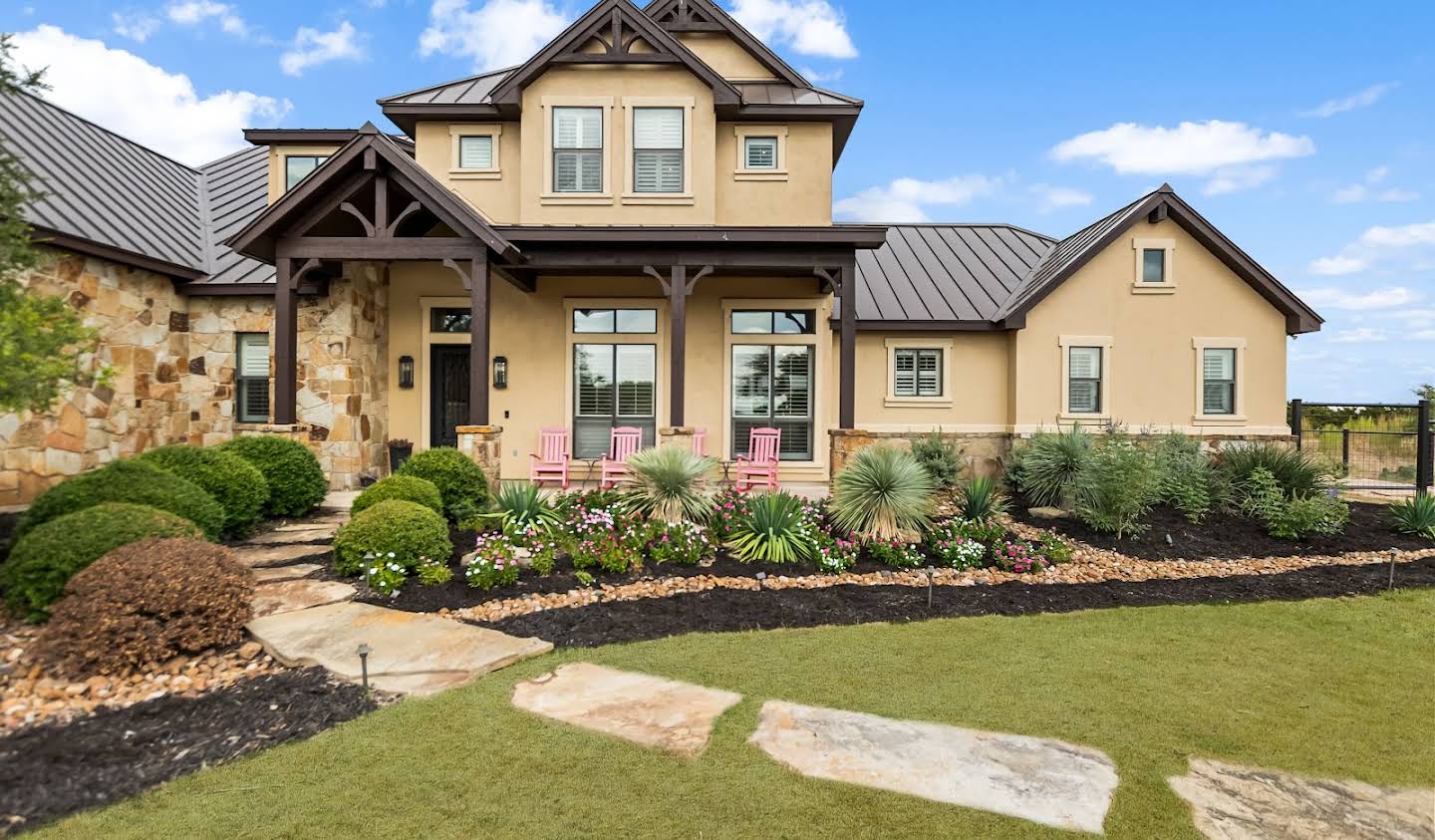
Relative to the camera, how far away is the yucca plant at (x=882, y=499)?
293 inches

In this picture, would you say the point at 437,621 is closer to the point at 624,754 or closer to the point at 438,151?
the point at 624,754

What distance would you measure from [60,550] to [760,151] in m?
10.3

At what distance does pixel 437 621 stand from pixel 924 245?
42.3ft

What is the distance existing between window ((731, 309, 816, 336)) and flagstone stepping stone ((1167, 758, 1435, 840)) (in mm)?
9211

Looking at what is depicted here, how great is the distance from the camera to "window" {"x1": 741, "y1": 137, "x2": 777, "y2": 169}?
1146cm

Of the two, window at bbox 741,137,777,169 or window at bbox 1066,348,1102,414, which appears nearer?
window at bbox 741,137,777,169

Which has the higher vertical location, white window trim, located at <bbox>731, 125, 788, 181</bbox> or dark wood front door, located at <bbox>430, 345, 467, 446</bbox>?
white window trim, located at <bbox>731, 125, 788, 181</bbox>

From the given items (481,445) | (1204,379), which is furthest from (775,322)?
(1204,379)

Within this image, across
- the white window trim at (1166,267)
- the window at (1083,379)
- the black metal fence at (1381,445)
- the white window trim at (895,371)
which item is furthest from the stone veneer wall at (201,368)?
the black metal fence at (1381,445)

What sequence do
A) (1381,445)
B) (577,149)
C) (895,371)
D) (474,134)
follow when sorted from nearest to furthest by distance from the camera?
(577,149), (474,134), (895,371), (1381,445)

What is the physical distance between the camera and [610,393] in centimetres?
1172

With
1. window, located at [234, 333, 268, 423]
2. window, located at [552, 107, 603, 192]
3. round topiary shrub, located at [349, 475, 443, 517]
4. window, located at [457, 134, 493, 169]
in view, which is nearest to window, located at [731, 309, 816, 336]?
window, located at [552, 107, 603, 192]

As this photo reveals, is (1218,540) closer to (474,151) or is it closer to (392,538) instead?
(392,538)

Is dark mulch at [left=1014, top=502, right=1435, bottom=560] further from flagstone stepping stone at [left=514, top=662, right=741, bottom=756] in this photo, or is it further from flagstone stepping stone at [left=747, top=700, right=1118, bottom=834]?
flagstone stepping stone at [left=514, top=662, right=741, bottom=756]
